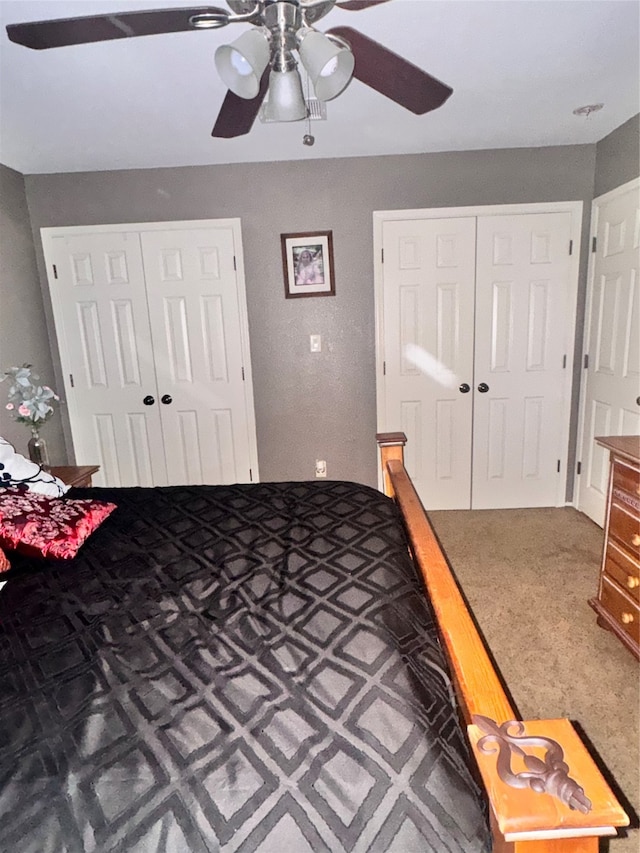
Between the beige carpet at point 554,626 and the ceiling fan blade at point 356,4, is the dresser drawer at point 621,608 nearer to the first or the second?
the beige carpet at point 554,626

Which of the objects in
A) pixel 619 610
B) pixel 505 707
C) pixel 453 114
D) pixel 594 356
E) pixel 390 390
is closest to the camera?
pixel 505 707

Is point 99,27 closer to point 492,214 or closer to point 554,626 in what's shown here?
point 492,214

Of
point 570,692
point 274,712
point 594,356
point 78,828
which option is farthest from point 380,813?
point 594,356

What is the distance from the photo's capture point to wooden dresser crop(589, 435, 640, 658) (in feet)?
6.08

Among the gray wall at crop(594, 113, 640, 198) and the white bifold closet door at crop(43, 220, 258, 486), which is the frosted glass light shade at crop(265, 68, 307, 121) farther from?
the gray wall at crop(594, 113, 640, 198)

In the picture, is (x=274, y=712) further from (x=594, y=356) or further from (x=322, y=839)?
(x=594, y=356)

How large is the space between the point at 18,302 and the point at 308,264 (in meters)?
1.90

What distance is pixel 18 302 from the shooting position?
306cm

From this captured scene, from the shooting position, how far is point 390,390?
3.34 m

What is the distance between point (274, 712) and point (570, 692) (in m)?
1.44

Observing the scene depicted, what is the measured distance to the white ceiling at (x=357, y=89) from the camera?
1.67 metres

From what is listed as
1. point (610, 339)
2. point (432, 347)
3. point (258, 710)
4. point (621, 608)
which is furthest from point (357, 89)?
point (621, 608)

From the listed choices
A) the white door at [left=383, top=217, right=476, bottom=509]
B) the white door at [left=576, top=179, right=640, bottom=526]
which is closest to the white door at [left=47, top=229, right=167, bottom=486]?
the white door at [left=383, top=217, right=476, bottom=509]

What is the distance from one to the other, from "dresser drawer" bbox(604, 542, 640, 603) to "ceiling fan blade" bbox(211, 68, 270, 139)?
2228 mm
